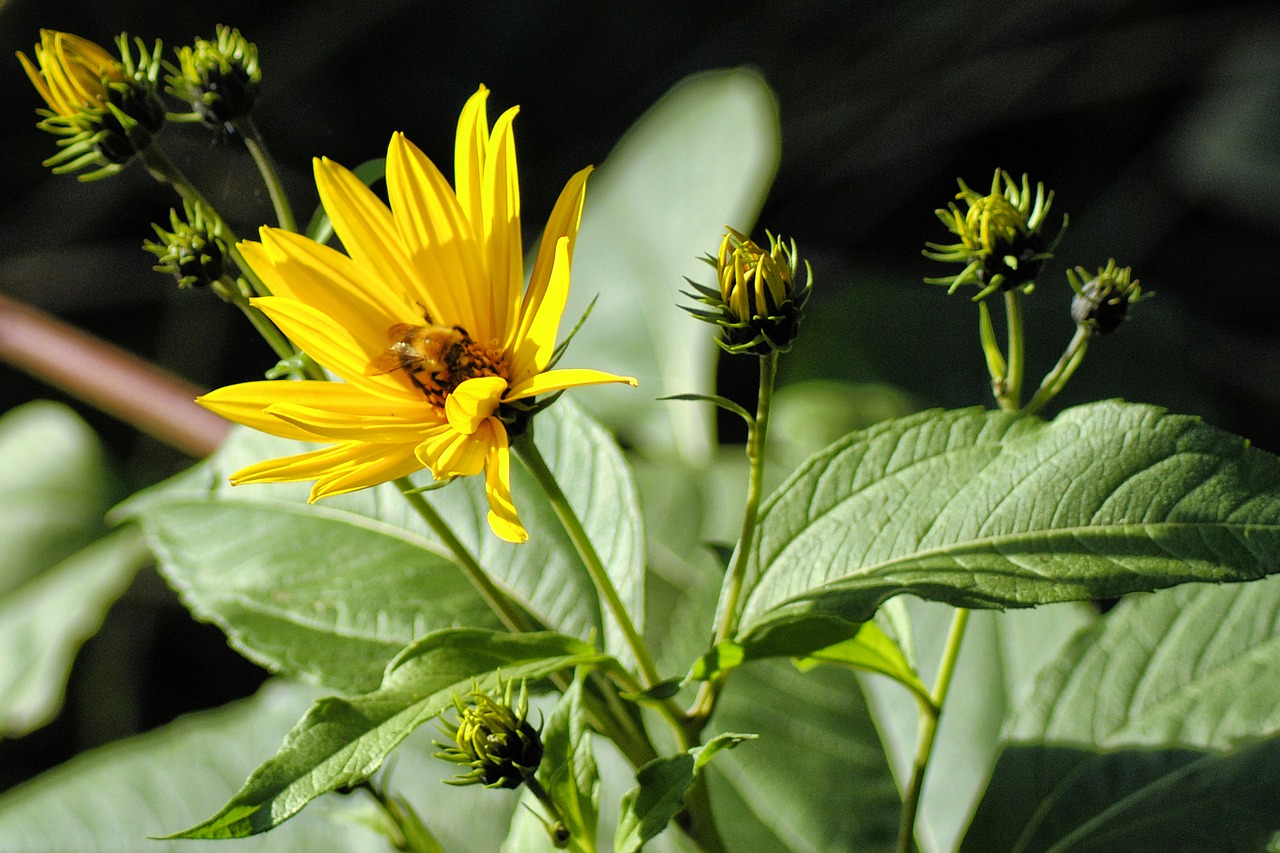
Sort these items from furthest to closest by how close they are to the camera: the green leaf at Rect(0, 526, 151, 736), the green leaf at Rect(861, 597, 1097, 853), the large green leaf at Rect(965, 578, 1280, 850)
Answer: the green leaf at Rect(0, 526, 151, 736), the green leaf at Rect(861, 597, 1097, 853), the large green leaf at Rect(965, 578, 1280, 850)

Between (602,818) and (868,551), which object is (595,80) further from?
(868,551)

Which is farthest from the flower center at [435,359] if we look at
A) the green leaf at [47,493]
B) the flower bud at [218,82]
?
the green leaf at [47,493]

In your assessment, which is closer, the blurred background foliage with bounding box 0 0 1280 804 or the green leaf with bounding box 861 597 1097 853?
the green leaf with bounding box 861 597 1097 853

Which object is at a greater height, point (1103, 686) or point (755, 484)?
point (755, 484)

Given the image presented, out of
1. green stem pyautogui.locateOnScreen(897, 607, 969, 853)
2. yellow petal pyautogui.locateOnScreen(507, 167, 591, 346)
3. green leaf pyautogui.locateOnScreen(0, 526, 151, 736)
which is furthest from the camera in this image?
green leaf pyautogui.locateOnScreen(0, 526, 151, 736)

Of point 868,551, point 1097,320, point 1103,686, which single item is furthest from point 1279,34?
point 868,551

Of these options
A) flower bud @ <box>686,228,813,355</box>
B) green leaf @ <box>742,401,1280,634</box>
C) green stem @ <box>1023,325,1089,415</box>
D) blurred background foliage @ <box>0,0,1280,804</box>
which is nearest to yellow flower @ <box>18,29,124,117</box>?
flower bud @ <box>686,228,813,355</box>

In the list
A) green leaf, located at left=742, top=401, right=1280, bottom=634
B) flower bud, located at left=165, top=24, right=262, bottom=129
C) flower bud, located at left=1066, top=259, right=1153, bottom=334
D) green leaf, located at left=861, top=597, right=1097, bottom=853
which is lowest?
green leaf, located at left=861, top=597, right=1097, bottom=853

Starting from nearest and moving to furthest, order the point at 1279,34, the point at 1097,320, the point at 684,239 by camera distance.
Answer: the point at 1097,320 < the point at 684,239 < the point at 1279,34

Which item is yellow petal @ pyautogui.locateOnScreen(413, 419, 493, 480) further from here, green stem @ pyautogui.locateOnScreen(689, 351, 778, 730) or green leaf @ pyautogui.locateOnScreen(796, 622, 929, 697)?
green leaf @ pyautogui.locateOnScreen(796, 622, 929, 697)
